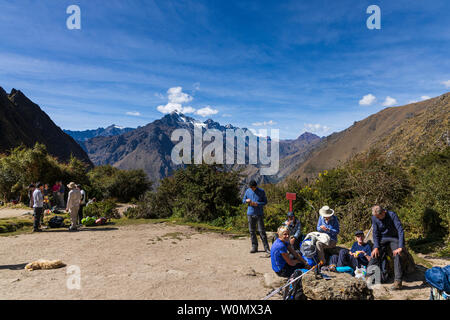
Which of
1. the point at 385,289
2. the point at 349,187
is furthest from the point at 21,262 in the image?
the point at 349,187

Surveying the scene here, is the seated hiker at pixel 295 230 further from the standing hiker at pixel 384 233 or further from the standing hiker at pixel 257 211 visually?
the standing hiker at pixel 384 233

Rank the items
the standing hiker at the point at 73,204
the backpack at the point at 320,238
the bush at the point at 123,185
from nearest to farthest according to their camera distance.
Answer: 1. the backpack at the point at 320,238
2. the standing hiker at the point at 73,204
3. the bush at the point at 123,185

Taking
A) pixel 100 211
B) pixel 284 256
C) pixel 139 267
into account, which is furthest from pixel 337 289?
pixel 100 211

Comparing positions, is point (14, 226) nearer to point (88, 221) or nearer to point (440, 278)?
point (88, 221)

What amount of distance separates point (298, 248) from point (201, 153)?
8.70m

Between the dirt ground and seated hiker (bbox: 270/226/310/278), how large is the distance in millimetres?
448

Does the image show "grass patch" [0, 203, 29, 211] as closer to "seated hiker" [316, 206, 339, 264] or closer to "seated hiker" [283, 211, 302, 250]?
"seated hiker" [283, 211, 302, 250]

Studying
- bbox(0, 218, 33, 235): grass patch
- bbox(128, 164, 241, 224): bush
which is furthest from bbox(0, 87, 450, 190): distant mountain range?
bbox(0, 218, 33, 235): grass patch

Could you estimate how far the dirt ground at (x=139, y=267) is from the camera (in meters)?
4.41

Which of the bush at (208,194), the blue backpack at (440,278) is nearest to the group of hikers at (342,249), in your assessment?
the blue backpack at (440,278)

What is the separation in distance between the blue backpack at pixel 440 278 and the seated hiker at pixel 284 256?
6.05ft

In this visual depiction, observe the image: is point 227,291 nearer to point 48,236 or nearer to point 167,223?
point 48,236

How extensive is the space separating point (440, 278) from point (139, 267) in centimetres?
530

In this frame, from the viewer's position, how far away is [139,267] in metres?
5.84
